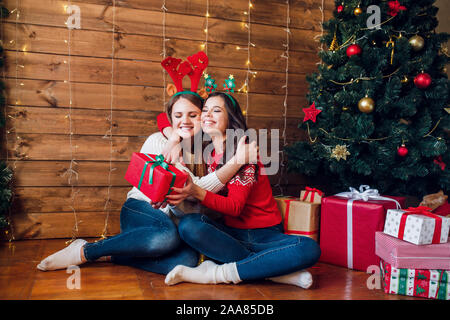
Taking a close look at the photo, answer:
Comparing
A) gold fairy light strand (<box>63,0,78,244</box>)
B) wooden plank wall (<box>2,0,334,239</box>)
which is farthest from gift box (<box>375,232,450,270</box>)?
gold fairy light strand (<box>63,0,78,244</box>)

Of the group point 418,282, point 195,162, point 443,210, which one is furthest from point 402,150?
point 195,162

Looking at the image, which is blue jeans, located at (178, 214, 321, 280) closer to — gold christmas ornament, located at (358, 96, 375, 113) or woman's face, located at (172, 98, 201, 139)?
woman's face, located at (172, 98, 201, 139)

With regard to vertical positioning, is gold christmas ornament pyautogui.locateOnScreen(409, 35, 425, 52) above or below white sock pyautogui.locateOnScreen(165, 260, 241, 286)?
above

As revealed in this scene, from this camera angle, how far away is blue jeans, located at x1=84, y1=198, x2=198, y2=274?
1.47 m

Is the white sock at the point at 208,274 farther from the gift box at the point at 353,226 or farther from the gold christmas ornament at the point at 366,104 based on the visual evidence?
the gold christmas ornament at the point at 366,104

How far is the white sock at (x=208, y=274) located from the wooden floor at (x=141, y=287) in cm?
2

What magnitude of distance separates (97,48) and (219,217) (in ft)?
3.75

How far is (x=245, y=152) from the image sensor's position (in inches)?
57.5

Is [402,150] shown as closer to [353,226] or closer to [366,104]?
[366,104]

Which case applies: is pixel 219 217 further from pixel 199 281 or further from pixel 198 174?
pixel 199 281

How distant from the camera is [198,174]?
1.64 m

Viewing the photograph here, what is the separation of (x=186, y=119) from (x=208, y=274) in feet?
2.15

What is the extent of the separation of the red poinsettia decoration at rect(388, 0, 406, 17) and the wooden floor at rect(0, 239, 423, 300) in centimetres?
123

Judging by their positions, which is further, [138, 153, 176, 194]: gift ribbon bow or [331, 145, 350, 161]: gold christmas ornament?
[331, 145, 350, 161]: gold christmas ornament
